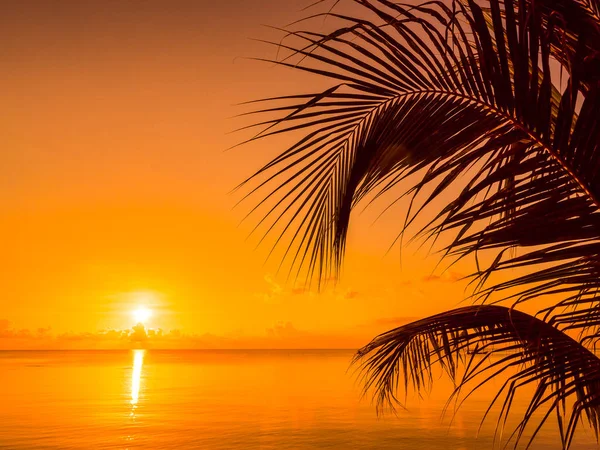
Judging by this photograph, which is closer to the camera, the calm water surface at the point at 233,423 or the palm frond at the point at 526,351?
the palm frond at the point at 526,351

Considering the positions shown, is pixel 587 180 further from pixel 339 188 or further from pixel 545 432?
pixel 545 432

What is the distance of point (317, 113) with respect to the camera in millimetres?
1716

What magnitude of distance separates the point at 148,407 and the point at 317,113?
2732 cm

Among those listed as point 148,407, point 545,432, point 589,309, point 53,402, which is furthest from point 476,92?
point 53,402

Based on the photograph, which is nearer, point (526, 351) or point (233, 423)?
point (526, 351)

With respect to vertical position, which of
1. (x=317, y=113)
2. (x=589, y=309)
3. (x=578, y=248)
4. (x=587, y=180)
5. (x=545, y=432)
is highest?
(x=317, y=113)

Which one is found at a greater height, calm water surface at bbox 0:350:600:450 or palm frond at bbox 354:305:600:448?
palm frond at bbox 354:305:600:448

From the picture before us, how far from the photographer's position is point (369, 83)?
171 centimetres

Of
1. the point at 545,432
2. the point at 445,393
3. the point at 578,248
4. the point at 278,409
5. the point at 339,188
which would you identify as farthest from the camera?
the point at 445,393

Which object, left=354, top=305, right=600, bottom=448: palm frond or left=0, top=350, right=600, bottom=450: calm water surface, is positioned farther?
left=0, top=350, right=600, bottom=450: calm water surface

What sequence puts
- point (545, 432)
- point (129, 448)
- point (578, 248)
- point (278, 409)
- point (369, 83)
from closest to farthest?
point (578, 248), point (369, 83), point (129, 448), point (545, 432), point (278, 409)

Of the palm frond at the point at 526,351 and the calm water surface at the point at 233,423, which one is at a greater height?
the palm frond at the point at 526,351

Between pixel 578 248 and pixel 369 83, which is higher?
pixel 369 83

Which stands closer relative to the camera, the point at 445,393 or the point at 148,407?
the point at 148,407
